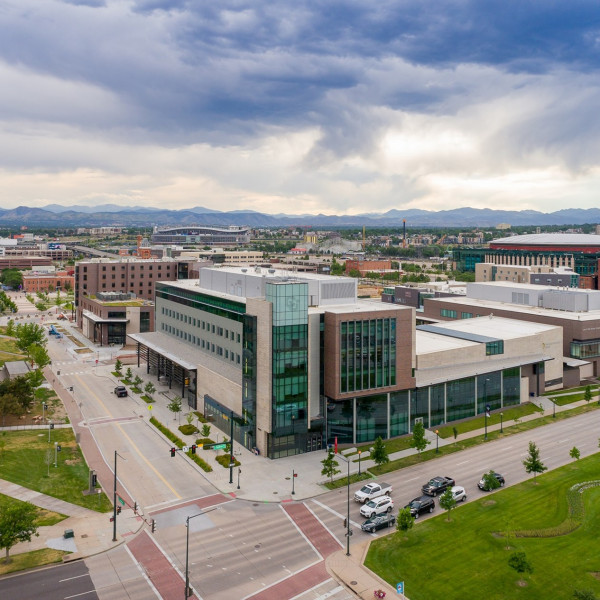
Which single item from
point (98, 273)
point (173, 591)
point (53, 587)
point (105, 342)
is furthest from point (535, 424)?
point (98, 273)

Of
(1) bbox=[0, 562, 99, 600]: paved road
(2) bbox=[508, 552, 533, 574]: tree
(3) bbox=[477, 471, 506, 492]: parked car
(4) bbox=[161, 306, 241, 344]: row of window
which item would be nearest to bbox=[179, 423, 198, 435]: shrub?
(4) bbox=[161, 306, 241, 344]: row of window

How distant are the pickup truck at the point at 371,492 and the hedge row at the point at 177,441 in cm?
1868

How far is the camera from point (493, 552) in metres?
49.3

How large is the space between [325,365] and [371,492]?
18935 millimetres

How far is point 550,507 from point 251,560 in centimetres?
3208

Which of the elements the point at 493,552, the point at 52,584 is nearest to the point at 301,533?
the point at 493,552

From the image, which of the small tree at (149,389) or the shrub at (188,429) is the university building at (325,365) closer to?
the shrub at (188,429)

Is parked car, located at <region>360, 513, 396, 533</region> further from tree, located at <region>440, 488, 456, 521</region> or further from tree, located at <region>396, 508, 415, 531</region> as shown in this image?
tree, located at <region>440, 488, 456, 521</region>

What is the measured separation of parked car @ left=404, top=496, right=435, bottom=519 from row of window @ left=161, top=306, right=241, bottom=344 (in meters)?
33.5

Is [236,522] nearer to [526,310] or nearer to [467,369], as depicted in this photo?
[467,369]

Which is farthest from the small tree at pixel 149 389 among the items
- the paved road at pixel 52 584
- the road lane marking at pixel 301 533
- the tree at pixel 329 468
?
the paved road at pixel 52 584

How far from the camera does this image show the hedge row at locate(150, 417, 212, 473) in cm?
6750

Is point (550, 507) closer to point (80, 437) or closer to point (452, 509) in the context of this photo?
point (452, 509)

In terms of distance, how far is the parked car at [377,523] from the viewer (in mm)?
52438
